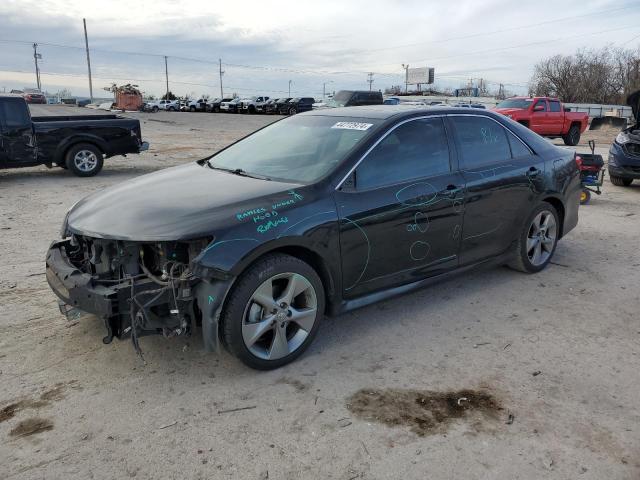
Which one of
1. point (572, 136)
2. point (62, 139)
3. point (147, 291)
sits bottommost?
point (147, 291)

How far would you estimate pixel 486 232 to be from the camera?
467 centimetres

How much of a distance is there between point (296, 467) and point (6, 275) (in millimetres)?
3823

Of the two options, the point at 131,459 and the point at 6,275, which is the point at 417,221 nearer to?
the point at 131,459

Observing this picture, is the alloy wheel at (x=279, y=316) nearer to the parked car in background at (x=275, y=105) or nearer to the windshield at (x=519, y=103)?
the windshield at (x=519, y=103)

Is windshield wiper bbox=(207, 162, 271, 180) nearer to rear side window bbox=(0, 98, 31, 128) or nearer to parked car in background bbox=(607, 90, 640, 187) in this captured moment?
rear side window bbox=(0, 98, 31, 128)

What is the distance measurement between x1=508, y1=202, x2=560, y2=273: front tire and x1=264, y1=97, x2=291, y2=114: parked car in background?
144 feet

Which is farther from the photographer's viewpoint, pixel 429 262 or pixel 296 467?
pixel 429 262

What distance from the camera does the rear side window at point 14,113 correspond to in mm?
10039

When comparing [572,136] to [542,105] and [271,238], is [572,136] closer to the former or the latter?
[542,105]

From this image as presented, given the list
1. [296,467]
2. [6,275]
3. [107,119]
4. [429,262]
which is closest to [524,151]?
[429,262]

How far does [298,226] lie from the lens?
3.41 metres

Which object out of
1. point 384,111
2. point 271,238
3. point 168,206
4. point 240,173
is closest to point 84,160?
point 240,173

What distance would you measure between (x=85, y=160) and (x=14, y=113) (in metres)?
1.51

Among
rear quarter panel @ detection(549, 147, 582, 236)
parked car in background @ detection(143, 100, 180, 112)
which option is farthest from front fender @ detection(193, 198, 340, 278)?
parked car in background @ detection(143, 100, 180, 112)
